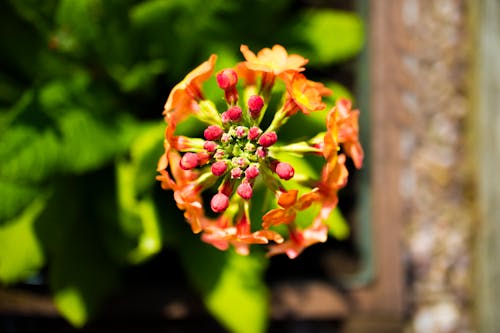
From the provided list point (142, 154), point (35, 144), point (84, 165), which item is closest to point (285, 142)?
point (142, 154)

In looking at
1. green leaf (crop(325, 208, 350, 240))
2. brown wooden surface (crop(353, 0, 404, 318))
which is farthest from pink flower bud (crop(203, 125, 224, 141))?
brown wooden surface (crop(353, 0, 404, 318))

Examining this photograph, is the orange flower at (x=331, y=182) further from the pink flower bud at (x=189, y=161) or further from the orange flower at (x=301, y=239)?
the pink flower bud at (x=189, y=161)

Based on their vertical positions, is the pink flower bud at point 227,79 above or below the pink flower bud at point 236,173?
above

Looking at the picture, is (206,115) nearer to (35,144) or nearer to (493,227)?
(35,144)

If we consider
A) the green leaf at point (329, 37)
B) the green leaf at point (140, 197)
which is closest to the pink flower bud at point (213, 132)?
the green leaf at point (140, 197)

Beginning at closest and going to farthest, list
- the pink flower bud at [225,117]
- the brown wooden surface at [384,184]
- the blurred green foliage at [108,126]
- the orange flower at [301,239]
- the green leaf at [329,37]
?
the pink flower bud at [225,117] → the orange flower at [301,239] → the blurred green foliage at [108,126] → the green leaf at [329,37] → the brown wooden surface at [384,184]

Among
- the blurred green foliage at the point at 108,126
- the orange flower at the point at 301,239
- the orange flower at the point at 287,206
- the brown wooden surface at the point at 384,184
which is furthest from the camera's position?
the brown wooden surface at the point at 384,184

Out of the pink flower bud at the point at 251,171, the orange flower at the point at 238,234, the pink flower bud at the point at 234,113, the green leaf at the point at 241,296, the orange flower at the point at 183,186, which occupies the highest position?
the pink flower bud at the point at 234,113

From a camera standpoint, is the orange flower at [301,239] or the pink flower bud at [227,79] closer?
the pink flower bud at [227,79]

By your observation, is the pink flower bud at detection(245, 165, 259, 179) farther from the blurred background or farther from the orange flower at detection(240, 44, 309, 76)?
the blurred background
